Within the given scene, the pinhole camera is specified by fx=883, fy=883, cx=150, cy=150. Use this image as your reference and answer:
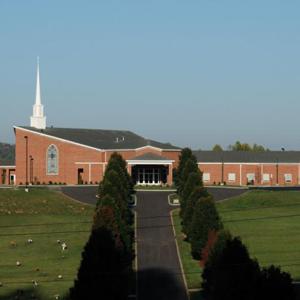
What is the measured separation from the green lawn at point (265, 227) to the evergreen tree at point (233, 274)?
893cm

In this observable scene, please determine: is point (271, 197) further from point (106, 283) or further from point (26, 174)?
point (106, 283)

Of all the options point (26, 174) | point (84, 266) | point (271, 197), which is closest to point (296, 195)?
point (271, 197)

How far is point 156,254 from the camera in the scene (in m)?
51.6

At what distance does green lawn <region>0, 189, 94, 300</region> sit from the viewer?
43781 millimetres

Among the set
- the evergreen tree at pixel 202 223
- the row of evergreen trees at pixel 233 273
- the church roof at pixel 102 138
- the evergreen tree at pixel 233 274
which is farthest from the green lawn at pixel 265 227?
the church roof at pixel 102 138

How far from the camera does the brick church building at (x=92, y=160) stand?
93562mm

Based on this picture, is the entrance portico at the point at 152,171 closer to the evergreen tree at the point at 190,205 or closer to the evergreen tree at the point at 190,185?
the evergreen tree at the point at 190,185

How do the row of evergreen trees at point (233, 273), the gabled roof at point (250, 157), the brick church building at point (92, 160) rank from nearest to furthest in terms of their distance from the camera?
the row of evergreen trees at point (233, 273)
the brick church building at point (92, 160)
the gabled roof at point (250, 157)

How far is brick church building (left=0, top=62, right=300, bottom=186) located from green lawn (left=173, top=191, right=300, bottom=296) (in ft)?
65.5

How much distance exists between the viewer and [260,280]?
27.4m

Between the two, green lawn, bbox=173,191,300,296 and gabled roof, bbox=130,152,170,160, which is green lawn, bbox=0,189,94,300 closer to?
green lawn, bbox=173,191,300,296

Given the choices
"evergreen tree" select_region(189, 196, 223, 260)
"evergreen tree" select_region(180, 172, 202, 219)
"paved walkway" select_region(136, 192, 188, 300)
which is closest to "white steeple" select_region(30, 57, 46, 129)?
"paved walkway" select_region(136, 192, 188, 300)

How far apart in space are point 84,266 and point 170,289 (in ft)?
27.0

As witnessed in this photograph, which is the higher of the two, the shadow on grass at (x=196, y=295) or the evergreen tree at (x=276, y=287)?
the evergreen tree at (x=276, y=287)
